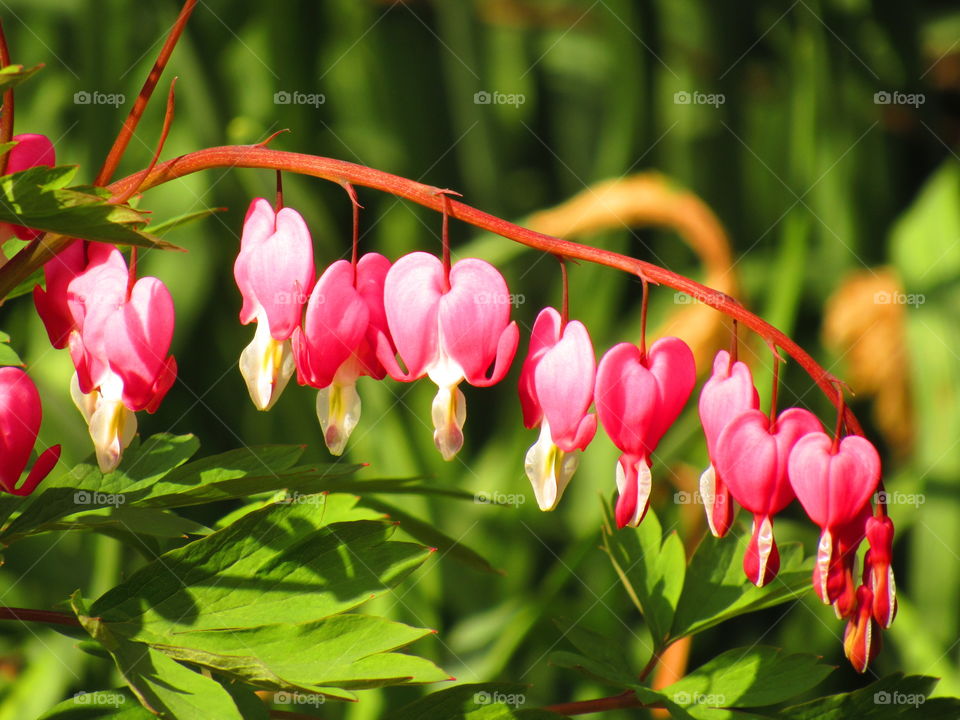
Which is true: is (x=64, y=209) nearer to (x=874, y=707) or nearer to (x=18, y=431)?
(x=18, y=431)

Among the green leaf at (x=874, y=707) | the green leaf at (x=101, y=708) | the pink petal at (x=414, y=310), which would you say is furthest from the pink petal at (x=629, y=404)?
the green leaf at (x=101, y=708)

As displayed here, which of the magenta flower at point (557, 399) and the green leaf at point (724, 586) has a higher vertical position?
the magenta flower at point (557, 399)

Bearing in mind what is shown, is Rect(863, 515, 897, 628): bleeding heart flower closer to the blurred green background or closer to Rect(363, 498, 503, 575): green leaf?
Rect(363, 498, 503, 575): green leaf

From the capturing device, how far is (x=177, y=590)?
569 mm

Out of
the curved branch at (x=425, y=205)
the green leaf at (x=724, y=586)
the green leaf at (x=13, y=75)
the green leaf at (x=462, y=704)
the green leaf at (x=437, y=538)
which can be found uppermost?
the green leaf at (x=13, y=75)

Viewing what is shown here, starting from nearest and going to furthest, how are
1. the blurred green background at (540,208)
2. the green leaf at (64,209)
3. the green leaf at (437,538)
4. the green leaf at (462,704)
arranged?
1. the green leaf at (64,209)
2. the green leaf at (462,704)
3. the green leaf at (437,538)
4. the blurred green background at (540,208)

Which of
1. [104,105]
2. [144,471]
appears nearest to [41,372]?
[104,105]

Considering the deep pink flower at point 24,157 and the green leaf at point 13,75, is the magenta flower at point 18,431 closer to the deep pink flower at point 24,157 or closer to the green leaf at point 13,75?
the deep pink flower at point 24,157

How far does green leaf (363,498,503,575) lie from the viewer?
709 millimetres

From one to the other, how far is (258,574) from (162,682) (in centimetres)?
8

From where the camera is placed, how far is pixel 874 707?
646 millimetres

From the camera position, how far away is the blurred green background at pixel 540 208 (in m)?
1.76

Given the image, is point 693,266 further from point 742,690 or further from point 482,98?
point 742,690

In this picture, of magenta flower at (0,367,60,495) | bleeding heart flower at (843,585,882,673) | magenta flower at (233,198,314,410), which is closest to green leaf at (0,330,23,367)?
magenta flower at (0,367,60,495)
